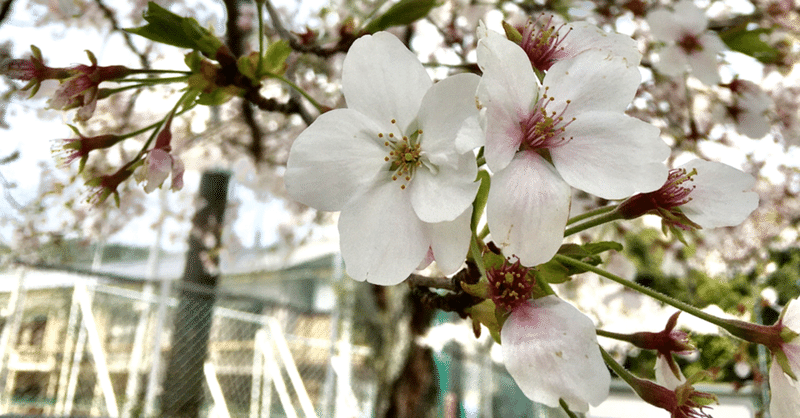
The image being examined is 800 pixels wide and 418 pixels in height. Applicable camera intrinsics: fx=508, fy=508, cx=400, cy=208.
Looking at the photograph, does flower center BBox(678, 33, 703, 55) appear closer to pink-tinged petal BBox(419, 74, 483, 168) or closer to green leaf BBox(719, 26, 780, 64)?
green leaf BBox(719, 26, 780, 64)

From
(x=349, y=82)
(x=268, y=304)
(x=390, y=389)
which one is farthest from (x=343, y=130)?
(x=268, y=304)

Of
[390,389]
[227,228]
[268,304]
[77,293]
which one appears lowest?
[268,304]

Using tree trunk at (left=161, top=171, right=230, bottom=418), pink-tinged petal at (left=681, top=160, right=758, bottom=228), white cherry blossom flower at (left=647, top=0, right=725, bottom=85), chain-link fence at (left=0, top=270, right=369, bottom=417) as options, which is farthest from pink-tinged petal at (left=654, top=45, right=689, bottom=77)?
chain-link fence at (left=0, top=270, right=369, bottom=417)

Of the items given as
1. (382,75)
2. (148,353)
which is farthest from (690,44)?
(148,353)

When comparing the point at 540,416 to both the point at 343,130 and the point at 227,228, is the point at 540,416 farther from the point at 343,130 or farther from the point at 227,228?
the point at 343,130

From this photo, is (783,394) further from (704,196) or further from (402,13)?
(402,13)

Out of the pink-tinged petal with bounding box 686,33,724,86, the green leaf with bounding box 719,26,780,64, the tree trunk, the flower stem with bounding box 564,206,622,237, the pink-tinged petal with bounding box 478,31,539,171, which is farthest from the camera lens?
the tree trunk
